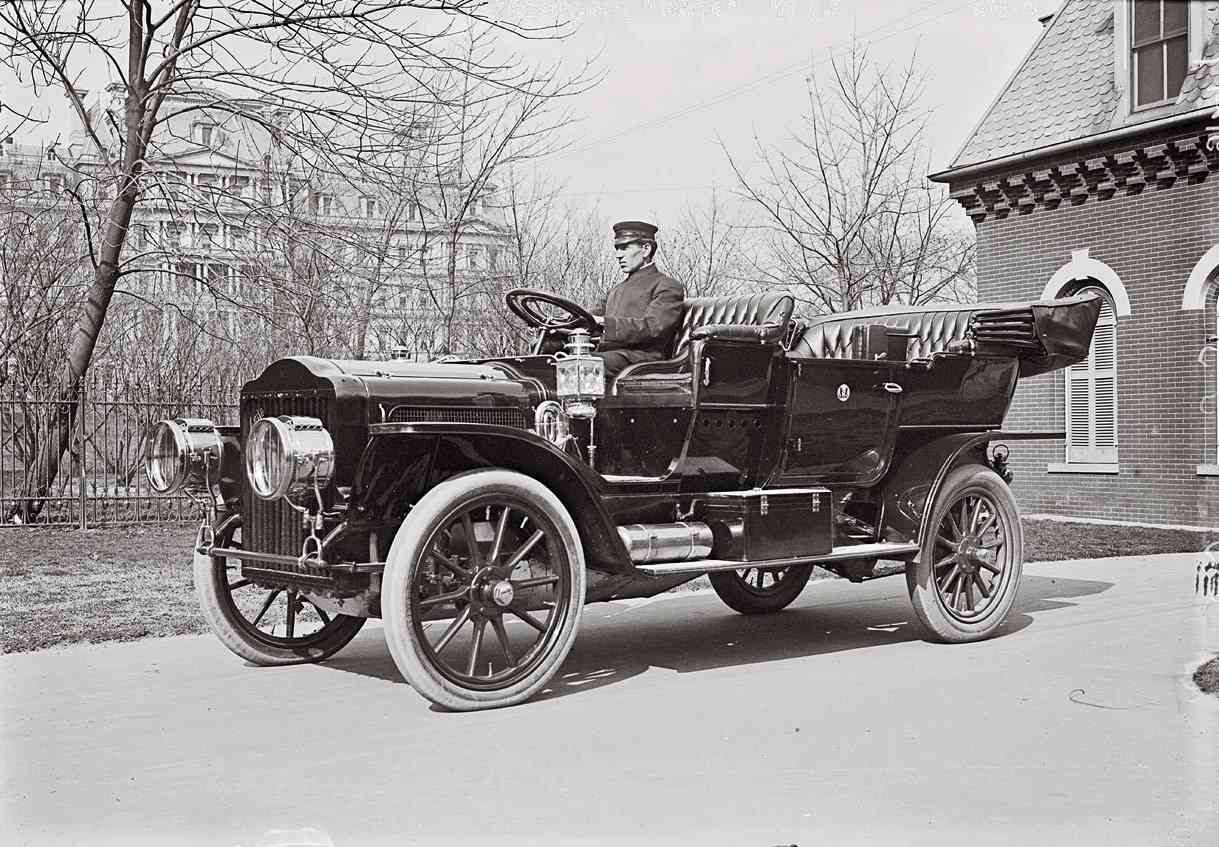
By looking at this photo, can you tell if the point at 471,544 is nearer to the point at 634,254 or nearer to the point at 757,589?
the point at 634,254

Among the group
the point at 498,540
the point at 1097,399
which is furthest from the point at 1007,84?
the point at 498,540

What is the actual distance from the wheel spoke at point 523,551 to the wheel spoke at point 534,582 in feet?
0.28

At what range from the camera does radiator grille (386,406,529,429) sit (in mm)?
5844

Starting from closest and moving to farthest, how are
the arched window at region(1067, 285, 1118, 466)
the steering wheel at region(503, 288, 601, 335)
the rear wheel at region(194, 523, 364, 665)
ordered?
the rear wheel at region(194, 523, 364, 665) → the steering wheel at region(503, 288, 601, 335) → the arched window at region(1067, 285, 1118, 466)

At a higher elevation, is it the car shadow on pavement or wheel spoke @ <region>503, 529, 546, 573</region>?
wheel spoke @ <region>503, 529, 546, 573</region>

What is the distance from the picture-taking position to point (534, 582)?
19.3 feet

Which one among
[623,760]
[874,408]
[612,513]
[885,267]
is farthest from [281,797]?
[885,267]

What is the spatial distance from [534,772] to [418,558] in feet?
3.84

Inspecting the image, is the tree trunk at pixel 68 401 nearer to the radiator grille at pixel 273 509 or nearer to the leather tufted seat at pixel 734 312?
the leather tufted seat at pixel 734 312

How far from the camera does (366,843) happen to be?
12.7 feet

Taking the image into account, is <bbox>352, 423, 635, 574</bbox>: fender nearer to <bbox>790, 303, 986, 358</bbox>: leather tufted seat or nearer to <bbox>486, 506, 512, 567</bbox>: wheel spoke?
<bbox>486, 506, 512, 567</bbox>: wheel spoke

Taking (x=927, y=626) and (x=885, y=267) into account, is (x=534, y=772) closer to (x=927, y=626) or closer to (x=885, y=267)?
(x=927, y=626)

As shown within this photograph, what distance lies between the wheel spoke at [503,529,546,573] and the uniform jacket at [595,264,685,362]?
53.4 inches

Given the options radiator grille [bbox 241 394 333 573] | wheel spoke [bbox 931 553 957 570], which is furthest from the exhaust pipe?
wheel spoke [bbox 931 553 957 570]
